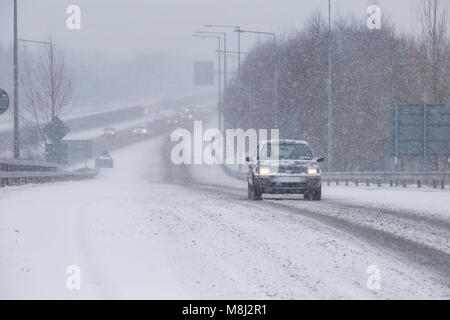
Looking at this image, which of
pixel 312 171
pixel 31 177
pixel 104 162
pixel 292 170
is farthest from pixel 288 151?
pixel 104 162

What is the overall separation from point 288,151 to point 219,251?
13576mm

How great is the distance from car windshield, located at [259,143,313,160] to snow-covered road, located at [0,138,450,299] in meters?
6.00

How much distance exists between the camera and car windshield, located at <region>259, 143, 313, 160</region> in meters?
24.1

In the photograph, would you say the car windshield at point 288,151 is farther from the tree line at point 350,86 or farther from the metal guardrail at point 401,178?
the tree line at point 350,86

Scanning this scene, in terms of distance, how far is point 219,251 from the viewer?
1099cm

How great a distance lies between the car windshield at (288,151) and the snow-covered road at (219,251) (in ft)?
19.7

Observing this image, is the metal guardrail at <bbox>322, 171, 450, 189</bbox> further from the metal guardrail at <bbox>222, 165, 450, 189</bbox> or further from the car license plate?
the car license plate

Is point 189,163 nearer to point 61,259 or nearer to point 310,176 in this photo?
point 310,176

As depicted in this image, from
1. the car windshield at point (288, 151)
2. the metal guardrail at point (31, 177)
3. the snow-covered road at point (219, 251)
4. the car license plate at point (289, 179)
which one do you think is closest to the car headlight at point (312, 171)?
the car license plate at point (289, 179)

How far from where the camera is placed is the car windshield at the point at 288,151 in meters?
24.1

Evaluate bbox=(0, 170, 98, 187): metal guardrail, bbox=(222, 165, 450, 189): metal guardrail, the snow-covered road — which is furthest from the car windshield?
bbox=(222, 165, 450, 189): metal guardrail

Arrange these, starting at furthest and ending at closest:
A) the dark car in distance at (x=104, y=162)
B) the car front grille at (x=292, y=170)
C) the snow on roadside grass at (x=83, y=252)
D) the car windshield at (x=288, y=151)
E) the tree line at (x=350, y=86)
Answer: the dark car in distance at (x=104, y=162) < the tree line at (x=350, y=86) < the car windshield at (x=288, y=151) < the car front grille at (x=292, y=170) < the snow on roadside grass at (x=83, y=252)

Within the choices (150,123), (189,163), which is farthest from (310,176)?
(150,123)
